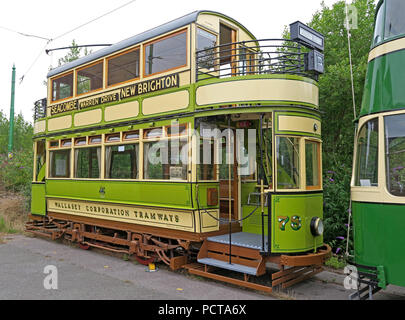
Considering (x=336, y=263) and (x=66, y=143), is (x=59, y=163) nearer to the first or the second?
(x=66, y=143)

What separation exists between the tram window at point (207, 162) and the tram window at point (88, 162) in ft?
9.69

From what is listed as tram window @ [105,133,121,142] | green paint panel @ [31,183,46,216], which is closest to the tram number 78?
tram window @ [105,133,121,142]

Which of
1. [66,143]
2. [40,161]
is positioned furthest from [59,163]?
[40,161]

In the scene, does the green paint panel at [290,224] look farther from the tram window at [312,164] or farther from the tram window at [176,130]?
the tram window at [176,130]

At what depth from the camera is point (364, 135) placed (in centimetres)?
475

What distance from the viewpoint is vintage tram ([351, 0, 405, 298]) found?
424cm

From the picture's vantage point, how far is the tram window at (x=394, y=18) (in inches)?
175

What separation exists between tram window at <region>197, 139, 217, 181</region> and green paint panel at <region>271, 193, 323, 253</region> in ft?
4.67

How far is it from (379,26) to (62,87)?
26.3 feet

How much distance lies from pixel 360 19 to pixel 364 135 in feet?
25.5

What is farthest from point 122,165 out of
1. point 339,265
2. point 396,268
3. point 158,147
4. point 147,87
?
point 396,268

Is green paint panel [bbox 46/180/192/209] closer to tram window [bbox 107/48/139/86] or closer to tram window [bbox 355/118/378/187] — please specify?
tram window [bbox 107/48/139/86]

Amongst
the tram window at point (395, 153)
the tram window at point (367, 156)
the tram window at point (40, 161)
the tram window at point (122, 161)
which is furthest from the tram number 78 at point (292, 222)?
the tram window at point (40, 161)

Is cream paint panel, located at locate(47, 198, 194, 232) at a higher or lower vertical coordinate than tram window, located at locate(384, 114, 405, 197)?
lower
